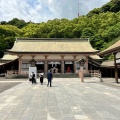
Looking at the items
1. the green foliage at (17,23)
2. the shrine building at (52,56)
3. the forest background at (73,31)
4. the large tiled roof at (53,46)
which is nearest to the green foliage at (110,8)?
the forest background at (73,31)

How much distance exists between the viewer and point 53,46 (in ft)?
140

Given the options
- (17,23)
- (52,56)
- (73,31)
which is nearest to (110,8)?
(73,31)

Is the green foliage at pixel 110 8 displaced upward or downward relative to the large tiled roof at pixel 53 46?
upward

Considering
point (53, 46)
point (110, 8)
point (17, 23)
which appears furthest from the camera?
point (17, 23)

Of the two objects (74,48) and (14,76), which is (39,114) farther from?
(74,48)

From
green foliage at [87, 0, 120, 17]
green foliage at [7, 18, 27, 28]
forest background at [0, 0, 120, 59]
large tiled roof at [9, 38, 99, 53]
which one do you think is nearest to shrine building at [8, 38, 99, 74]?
large tiled roof at [9, 38, 99, 53]

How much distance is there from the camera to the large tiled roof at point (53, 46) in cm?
4047

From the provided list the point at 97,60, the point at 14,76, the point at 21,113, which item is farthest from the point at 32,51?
the point at 21,113

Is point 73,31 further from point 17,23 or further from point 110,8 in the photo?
point 17,23

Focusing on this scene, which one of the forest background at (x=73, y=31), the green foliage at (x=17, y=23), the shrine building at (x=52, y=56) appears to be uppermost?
the green foliage at (x=17, y=23)

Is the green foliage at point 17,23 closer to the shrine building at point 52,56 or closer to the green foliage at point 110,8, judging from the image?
the green foliage at point 110,8

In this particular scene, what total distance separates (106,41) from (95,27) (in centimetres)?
785

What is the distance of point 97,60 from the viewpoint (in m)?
45.4

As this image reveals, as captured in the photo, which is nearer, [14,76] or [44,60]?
[14,76]
